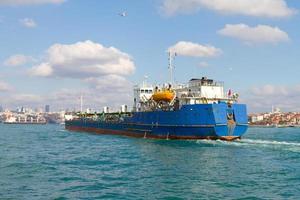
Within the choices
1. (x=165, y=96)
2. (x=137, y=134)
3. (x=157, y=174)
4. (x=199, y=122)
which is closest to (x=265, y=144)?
(x=199, y=122)

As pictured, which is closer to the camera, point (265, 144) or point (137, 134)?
point (265, 144)

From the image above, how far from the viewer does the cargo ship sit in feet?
150

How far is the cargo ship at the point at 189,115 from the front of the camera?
45750 mm

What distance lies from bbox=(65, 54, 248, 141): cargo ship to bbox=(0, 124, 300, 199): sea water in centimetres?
765

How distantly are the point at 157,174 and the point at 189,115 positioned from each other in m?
22.5

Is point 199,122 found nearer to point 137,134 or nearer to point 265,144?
point 265,144

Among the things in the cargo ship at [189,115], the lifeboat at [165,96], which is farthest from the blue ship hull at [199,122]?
the lifeboat at [165,96]

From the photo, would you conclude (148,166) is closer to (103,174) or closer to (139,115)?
(103,174)

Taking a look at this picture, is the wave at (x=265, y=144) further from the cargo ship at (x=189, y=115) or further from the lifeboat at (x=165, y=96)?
the lifeboat at (x=165, y=96)

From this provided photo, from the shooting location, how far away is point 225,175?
2481 centimetres

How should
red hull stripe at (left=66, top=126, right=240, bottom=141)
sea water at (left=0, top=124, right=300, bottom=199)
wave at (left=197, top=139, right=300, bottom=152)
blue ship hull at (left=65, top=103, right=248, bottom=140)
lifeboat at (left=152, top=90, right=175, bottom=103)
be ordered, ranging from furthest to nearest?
lifeboat at (left=152, top=90, right=175, bottom=103), red hull stripe at (left=66, top=126, right=240, bottom=141), blue ship hull at (left=65, top=103, right=248, bottom=140), wave at (left=197, top=139, right=300, bottom=152), sea water at (left=0, top=124, right=300, bottom=199)

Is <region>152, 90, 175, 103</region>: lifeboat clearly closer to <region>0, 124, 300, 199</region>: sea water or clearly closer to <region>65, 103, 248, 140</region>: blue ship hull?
<region>65, 103, 248, 140</region>: blue ship hull

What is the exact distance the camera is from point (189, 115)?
156ft

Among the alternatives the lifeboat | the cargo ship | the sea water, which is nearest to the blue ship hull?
the cargo ship
